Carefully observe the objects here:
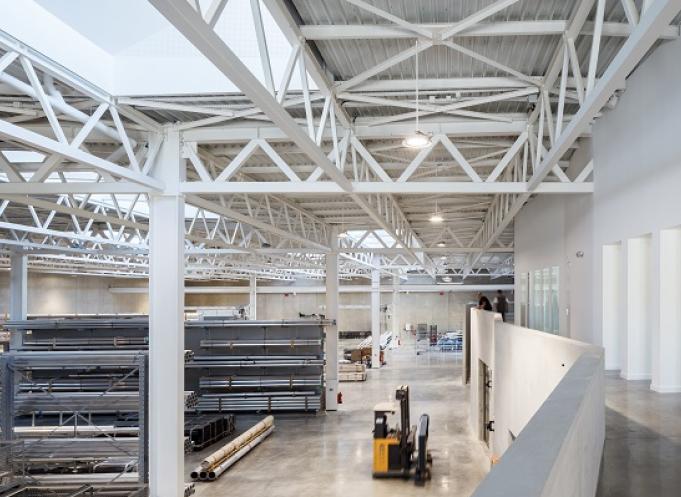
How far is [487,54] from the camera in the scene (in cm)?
936

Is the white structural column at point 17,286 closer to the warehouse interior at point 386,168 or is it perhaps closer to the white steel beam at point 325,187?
the warehouse interior at point 386,168

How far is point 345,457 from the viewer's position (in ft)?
63.1

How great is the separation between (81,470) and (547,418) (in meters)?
12.8

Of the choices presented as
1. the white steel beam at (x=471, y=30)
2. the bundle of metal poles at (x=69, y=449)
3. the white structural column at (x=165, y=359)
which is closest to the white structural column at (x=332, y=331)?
the white structural column at (x=165, y=359)

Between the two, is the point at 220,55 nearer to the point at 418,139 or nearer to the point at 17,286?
the point at 418,139

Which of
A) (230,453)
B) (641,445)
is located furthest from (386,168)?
(641,445)

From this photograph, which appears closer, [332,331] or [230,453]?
[230,453]

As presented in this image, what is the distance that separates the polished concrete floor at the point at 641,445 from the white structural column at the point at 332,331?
16.7 m

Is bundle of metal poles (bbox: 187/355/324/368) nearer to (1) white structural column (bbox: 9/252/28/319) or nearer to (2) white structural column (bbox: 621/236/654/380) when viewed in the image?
(1) white structural column (bbox: 9/252/28/319)

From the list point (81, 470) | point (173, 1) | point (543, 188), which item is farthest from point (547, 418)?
point (81, 470)

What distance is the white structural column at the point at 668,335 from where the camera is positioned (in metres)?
9.60

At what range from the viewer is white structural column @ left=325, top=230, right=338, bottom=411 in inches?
1019

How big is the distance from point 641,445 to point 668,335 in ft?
12.6

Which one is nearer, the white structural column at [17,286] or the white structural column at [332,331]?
the white structural column at [17,286]
